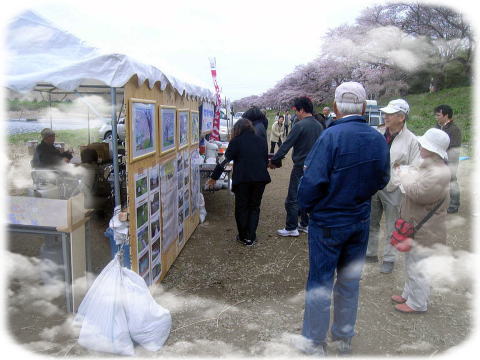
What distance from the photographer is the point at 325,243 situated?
7.81ft

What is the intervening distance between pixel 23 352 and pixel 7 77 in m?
1.92

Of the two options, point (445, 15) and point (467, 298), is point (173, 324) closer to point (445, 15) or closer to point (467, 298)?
point (467, 298)

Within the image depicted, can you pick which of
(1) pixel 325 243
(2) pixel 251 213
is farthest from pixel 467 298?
(2) pixel 251 213

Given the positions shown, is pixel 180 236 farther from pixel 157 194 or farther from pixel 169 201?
pixel 157 194

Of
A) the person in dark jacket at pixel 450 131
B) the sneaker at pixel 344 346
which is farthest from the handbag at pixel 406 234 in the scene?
the person in dark jacket at pixel 450 131

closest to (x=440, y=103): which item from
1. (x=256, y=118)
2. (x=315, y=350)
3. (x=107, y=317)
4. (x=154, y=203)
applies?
(x=256, y=118)

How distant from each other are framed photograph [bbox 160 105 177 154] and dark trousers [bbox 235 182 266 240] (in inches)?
44.8

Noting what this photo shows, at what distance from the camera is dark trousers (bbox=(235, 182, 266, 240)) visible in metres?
4.83

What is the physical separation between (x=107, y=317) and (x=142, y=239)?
0.75m

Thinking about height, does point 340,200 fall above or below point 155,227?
above

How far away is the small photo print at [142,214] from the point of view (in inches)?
120

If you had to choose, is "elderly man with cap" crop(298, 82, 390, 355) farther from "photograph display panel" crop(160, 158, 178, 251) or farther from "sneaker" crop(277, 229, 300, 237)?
"sneaker" crop(277, 229, 300, 237)

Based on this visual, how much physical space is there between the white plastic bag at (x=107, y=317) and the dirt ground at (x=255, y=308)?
0.11 metres

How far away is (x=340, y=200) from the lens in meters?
2.30
